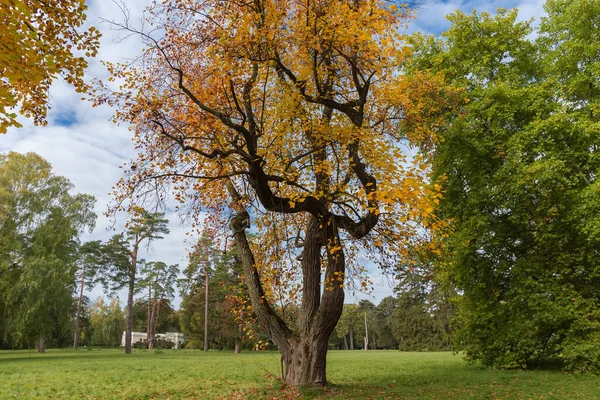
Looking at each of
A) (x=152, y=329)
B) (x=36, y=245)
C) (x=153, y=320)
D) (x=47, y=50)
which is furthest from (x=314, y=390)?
(x=152, y=329)

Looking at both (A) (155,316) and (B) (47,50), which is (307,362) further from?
(A) (155,316)

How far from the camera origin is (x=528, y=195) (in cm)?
1243

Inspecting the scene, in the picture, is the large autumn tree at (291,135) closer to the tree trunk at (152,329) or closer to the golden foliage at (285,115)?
the golden foliage at (285,115)

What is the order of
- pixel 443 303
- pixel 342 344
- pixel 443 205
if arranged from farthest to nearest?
pixel 342 344
pixel 443 303
pixel 443 205

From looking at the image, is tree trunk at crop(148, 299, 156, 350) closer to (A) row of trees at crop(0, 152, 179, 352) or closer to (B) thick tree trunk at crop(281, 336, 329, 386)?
(A) row of trees at crop(0, 152, 179, 352)

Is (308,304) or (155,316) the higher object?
(308,304)

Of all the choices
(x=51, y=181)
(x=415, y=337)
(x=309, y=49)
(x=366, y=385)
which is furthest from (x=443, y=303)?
(x=309, y=49)

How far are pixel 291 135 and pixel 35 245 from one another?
23599 mm

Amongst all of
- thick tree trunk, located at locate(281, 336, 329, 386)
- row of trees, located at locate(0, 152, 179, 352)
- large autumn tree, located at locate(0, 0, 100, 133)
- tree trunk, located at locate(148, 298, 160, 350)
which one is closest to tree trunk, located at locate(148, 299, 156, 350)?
tree trunk, located at locate(148, 298, 160, 350)

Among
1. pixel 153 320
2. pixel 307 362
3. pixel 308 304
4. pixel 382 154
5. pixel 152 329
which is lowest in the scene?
pixel 152 329

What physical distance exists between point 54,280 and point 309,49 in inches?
903

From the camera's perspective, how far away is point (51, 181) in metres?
26.2

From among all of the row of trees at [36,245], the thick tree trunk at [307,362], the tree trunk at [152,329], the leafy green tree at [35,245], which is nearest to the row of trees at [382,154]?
the thick tree trunk at [307,362]

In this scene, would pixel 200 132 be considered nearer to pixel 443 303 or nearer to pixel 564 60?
pixel 564 60
